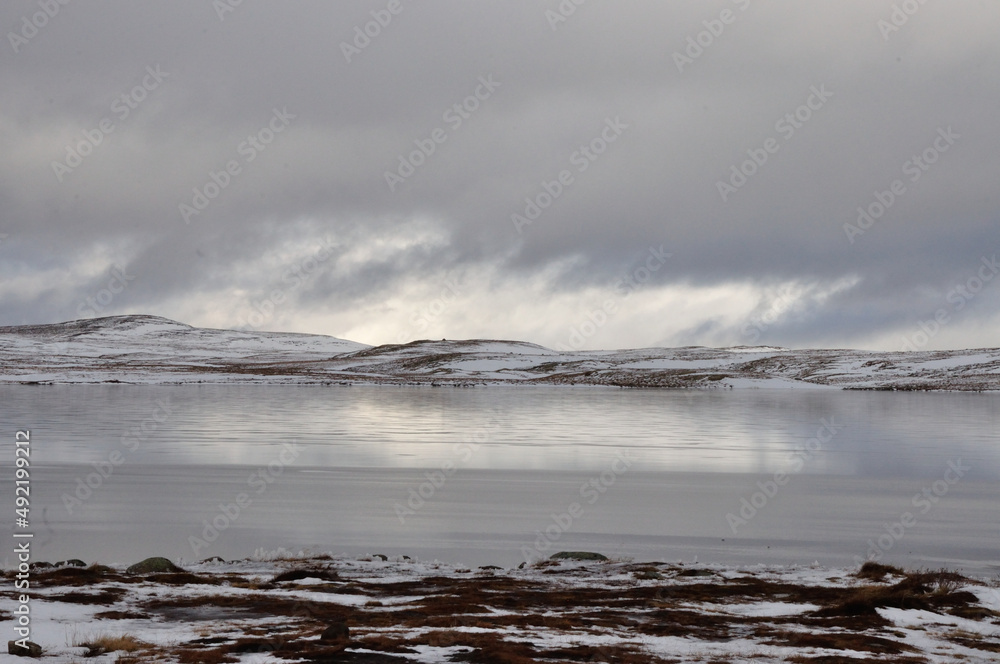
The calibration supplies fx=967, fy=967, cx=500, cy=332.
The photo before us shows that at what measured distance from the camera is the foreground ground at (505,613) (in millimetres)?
9555

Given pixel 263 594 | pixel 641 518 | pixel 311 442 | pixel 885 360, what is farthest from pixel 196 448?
pixel 885 360

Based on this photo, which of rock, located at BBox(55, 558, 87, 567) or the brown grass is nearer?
the brown grass

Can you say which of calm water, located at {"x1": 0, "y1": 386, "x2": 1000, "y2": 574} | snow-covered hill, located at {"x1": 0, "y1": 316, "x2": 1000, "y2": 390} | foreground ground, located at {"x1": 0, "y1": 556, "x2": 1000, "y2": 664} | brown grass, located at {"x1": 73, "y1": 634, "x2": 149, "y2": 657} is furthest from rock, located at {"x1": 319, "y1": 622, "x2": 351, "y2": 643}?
snow-covered hill, located at {"x1": 0, "y1": 316, "x2": 1000, "y2": 390}

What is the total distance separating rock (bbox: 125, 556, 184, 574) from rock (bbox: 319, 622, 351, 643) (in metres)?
4.98

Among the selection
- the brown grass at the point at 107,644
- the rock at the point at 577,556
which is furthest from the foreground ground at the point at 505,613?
the rock at the point at 577,556

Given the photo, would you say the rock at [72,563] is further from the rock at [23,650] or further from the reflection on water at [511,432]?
the reflection on water at [511,432]

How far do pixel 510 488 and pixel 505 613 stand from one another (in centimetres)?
1085

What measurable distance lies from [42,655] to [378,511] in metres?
10.6

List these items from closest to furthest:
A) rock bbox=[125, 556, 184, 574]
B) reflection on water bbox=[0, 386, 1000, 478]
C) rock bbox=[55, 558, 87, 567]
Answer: rock bbox=[125, 556, 184, 574] → rock bbox=[55, 558, 87, 567] → reflection on water bbox=[0, 386, 1000, 478]

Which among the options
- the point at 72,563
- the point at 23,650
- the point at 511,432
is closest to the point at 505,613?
the point at 23,650

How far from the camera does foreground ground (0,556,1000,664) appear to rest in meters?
9.55

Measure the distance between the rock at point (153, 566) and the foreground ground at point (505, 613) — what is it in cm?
26

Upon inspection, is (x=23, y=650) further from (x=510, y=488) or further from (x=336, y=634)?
Answer: (x=510, y=488)

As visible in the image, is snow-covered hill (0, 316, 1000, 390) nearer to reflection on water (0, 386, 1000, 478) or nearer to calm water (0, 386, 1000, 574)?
reflection on water (0, 386, 1000, 478)
